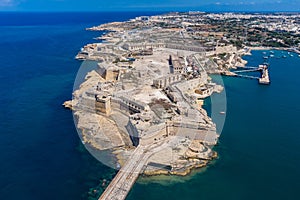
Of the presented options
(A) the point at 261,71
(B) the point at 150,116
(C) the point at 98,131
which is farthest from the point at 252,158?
(A) the point at 261,71

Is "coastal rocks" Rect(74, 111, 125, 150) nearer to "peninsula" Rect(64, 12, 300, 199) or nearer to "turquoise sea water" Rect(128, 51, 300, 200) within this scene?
"peninsula" Rect(64, 12, 300, 199)

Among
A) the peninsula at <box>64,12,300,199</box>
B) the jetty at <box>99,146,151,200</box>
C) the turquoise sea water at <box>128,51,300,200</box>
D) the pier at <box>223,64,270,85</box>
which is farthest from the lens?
the pier at <box>223,64,270,85</box>

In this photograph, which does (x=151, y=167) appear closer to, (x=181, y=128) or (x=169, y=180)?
(x=169, y=180)

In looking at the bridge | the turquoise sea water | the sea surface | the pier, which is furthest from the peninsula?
the turquoise sea water

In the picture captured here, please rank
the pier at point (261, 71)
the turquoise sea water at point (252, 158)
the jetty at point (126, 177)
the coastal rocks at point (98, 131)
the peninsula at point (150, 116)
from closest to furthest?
the jetty at point (126, 177)
the turquoise sea water at point (252, 158)
the peninsula at point (150, 116)
the coastal rocks at point (98, 131)
the pier at point (261, 71)

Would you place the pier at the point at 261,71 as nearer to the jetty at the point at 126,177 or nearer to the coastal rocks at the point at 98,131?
the coastal rocks at the point at 98,131

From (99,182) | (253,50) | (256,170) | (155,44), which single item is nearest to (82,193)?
(99,182)

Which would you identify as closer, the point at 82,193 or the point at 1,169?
the point at 82,193

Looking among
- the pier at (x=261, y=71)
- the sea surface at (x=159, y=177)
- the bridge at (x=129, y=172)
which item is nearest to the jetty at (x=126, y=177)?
the bridge at (x=129, y=172)
